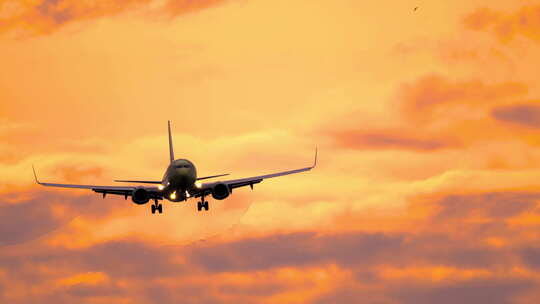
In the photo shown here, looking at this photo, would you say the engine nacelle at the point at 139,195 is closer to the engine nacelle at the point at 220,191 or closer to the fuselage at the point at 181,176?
the fuselage at the point at 181,176

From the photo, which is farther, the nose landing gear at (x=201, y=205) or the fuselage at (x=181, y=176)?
the nose landing gear at (x=201, y=205)

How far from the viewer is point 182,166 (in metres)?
111

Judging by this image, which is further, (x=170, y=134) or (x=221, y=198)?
(x=170, y=134)

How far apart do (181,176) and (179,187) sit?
2518 millimetres

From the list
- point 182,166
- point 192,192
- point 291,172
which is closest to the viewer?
point 182,166

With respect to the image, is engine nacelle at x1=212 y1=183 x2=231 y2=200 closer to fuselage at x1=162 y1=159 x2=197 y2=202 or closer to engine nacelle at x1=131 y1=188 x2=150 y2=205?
fuselage at x1=162 y1=159 x2=197 y2=202

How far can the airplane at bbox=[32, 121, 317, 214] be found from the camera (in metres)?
112

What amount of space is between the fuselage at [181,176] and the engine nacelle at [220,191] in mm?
5239

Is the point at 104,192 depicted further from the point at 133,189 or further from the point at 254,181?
the point at 254,181

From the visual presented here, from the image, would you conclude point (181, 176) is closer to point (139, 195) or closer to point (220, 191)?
point (220, 191)

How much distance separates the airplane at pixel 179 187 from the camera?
111650 millimetres

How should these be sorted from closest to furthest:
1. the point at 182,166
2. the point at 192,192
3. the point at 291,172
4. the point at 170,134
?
1. the point at 182,166
2. the point at 192,192
3. the point at 291,172
4. the point at 170,134

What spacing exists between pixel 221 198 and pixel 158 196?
783cm

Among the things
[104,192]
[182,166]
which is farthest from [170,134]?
[182,166]
